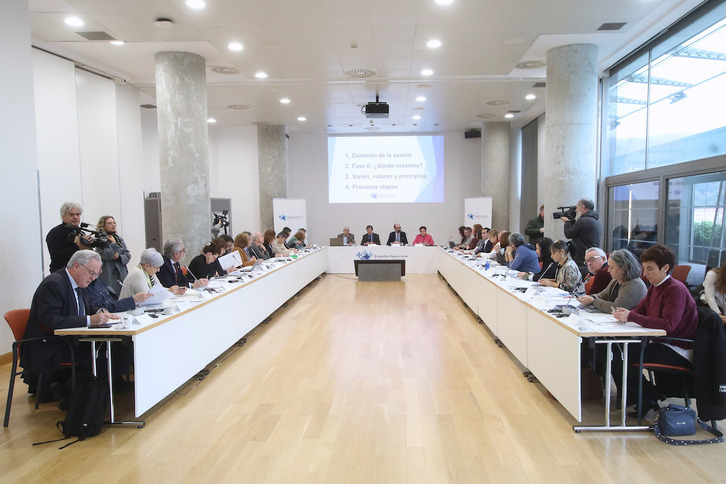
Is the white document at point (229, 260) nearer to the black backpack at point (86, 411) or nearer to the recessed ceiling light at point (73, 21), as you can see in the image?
the black backpack at point (86, 411)

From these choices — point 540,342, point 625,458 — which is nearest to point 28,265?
point 540,342

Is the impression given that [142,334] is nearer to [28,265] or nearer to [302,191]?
[28,265]

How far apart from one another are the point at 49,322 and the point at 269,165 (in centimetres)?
1013

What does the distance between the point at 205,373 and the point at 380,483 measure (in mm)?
2367

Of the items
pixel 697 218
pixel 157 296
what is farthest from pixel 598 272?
pixel 157 296

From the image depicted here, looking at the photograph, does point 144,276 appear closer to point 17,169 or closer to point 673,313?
point 17,169

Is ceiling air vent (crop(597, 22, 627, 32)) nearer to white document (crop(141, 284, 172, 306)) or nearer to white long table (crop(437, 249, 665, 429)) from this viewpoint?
white long table (crop(437, 249, 665, 429))

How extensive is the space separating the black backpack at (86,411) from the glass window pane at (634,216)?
6906 millimetres

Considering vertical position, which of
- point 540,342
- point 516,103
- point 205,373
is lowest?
point 205,373

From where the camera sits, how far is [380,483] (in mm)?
2598

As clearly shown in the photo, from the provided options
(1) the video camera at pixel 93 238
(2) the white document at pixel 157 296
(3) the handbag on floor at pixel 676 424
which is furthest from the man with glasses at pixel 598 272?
(1) the video camera at pixel 93 238

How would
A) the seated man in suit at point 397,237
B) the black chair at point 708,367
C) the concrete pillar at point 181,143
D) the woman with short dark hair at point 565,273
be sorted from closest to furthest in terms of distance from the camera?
the black chair at point 708,367 < the woman with short dark hair at point 565,273 < the concrete pillar at point 181,143 < the seated man in suit at point 397,237

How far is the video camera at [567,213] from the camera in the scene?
6.32m

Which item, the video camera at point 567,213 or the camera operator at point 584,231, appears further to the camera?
the video camera at point 567,213
